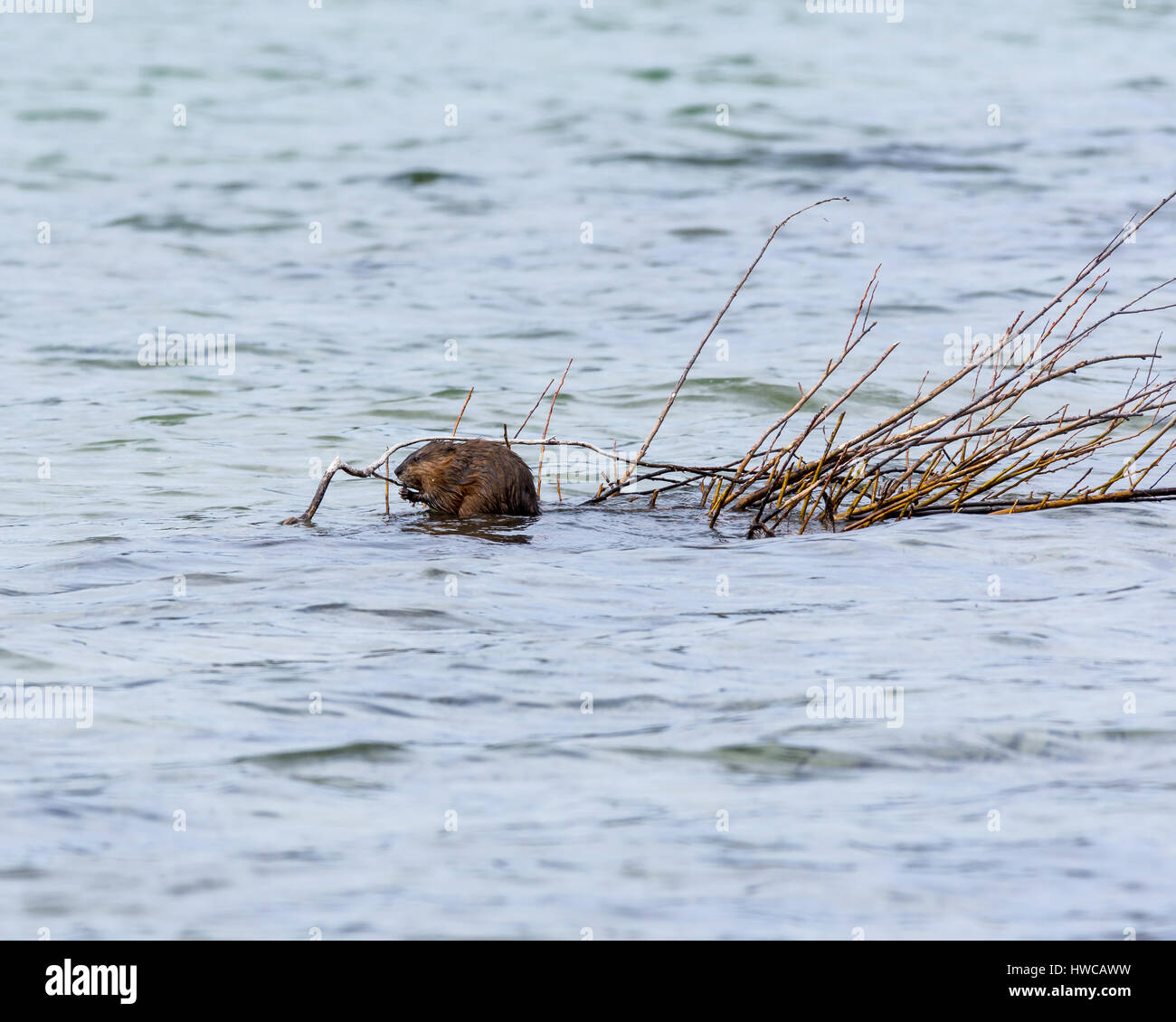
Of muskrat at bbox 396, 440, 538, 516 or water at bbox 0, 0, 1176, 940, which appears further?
muskrat at bbox 396, 440, 538, 516

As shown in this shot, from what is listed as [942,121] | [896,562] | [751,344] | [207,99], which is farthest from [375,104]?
[896,562]

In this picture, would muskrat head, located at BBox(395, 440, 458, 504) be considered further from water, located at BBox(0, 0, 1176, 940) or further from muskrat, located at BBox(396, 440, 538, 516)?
water, located at BBox(0, 0, 1176, 940)

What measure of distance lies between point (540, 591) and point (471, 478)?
1.61 metres

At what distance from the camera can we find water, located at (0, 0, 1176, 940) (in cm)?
498

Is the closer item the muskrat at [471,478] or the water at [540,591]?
the water at [540,591]

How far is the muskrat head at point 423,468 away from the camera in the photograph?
30.9 feet

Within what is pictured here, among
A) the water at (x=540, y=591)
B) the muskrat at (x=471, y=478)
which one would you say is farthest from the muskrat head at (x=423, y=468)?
the water at (x=540, y=591)

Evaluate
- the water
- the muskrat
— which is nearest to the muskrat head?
the muskrat

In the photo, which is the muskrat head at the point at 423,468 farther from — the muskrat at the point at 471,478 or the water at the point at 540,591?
the water at the point at 540,591

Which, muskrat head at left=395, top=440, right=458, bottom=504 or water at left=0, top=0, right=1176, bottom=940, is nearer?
water at left=0, top=0, right=1176, bottom=940

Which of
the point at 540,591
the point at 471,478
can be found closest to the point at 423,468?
the point at 471,478

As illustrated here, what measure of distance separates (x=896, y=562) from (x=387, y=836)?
152 inches

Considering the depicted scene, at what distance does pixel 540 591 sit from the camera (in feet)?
25.9
